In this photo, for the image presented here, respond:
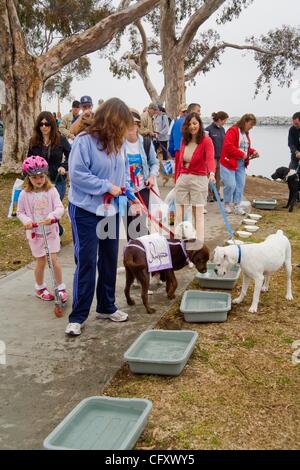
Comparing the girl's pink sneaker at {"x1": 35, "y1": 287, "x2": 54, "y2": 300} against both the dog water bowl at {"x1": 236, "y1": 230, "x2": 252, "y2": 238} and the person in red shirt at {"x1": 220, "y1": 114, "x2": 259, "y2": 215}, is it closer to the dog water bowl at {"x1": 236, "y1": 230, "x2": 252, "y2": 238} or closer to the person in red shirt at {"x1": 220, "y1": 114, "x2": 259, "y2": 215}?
the dog water bowl at {"x1": 236, "y1": 230, "x2": 252, "y2": 238}

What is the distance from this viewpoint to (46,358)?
397 centimetres

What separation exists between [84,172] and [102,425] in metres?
1.89

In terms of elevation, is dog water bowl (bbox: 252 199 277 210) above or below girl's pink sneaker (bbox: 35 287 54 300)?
above

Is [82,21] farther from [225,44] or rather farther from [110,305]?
[110,305]

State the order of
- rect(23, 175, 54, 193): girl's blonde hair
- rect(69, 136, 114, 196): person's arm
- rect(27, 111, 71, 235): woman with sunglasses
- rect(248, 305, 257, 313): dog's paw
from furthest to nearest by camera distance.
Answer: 1. rect(27, 111, 71, 235): woman with sunglasses
2. rect(23, 175, 54, 193): girl's blonde hair
3. rect(248, 305, 257, 313): dog's paw
4. rect(69, 136, 114, 196): person's arm

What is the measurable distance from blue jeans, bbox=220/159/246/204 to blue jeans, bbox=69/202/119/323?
5075 millimetres

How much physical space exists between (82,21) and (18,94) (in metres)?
11.8

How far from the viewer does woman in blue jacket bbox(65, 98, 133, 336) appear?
13.2ft

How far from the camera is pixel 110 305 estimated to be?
465cm

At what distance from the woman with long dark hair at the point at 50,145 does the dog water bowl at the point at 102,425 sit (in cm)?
372

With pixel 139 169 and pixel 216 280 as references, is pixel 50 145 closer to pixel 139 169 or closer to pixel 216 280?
pixel 139 169

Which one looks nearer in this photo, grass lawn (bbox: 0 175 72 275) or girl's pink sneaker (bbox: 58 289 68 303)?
girl's pink sneaker (bbox: 58 289 68 303)

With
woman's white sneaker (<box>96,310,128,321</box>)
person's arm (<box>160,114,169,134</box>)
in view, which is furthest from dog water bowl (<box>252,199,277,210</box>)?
woman's white sneaker (<box>96,310,128,321</box>)
